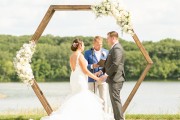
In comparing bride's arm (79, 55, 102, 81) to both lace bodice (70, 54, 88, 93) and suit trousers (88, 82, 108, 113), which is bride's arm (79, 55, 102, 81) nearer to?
lace bodice (70, 54, 88, 93)

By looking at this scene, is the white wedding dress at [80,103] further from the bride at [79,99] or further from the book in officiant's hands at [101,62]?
the book in officiant's hands at [101,62]

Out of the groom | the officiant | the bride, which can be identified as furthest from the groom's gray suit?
the officiant

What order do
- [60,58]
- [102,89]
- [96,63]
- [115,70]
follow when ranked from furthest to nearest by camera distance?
[60,58] < [102,89] < [96,63] < [115,70]

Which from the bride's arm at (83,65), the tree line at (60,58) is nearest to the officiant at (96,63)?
the bride's arm at (83,65)

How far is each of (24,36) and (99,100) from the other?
32.0 m

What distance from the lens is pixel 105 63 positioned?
10.1m

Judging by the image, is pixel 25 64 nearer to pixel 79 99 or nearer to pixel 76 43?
pixel 79 99

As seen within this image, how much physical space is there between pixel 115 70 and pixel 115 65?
0.15 meters

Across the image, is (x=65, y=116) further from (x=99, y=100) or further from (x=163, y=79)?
(x=163, y=79)

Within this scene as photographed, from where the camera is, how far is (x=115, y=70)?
9977mm

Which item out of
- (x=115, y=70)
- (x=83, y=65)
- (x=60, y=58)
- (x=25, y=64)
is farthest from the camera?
(x=60, y=58)

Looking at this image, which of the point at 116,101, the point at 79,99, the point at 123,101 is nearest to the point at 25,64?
the point at 79,99

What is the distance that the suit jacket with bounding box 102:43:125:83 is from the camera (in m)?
9.85

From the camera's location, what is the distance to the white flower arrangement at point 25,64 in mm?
11860
